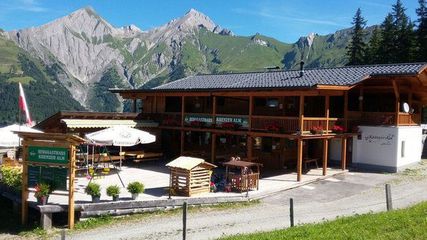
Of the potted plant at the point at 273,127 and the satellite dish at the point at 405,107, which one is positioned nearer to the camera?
the potted plant at the point at 273,127

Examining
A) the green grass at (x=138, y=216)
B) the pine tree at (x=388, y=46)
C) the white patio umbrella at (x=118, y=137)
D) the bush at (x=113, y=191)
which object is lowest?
the green grass at (x=138, y=216)

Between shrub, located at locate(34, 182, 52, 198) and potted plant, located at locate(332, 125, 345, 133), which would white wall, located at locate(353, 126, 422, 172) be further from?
shrub, located at locate(34, 182, 52, 198)

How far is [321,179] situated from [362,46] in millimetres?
34938

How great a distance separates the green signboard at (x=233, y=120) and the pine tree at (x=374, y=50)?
95.4 ft

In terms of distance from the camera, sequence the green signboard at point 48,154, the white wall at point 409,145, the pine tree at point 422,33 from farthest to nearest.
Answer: the pine tree at point 422,33
the white wall at point 409,145
the green signboard at point 48,154

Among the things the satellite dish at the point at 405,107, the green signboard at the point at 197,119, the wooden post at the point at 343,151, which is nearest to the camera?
the wooden post at the point at 343,151

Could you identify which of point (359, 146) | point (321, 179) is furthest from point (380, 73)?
point (321, 179)

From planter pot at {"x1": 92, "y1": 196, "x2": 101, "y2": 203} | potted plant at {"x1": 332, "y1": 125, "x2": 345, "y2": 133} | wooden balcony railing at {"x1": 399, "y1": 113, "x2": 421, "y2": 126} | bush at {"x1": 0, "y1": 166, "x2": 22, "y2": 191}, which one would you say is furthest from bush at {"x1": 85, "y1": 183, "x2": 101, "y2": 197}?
wooden balcony railing at {"x1": 399, "y1": 113, "x2": 421, "y2": 126}

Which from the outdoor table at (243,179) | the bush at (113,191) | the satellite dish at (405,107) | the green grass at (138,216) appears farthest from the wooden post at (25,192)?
the satellite dish at (405,107)

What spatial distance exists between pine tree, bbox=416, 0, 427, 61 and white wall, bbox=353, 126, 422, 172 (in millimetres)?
21734

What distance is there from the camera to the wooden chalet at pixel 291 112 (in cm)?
2216

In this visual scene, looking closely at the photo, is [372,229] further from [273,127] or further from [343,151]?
[343,151]

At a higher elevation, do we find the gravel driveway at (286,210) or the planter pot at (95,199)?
the planter pot at (95,199)

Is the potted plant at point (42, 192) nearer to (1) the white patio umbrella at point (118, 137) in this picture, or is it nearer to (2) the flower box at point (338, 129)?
(1) the white patio umbrella at point (118, 137)
